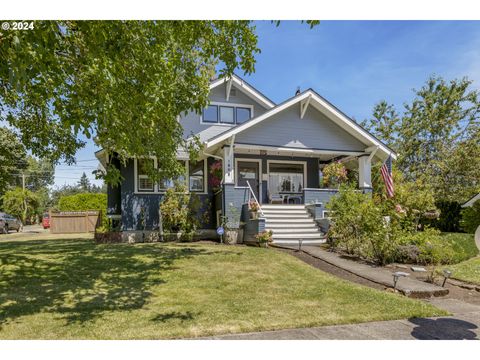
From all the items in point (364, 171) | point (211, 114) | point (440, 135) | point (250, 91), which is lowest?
point (364, 171)

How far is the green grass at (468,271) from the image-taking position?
22.9 feet

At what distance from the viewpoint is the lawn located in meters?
3.83

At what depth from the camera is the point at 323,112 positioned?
13.4m

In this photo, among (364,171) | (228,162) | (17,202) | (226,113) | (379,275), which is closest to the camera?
(379,275)

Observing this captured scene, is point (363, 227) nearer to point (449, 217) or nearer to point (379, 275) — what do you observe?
point (379, 275)

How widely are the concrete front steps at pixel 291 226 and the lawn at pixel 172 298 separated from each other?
3024 mm

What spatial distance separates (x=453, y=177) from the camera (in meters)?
22.5

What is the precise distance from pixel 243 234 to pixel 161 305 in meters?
7.28

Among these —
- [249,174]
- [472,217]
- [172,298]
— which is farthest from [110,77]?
[472,217]

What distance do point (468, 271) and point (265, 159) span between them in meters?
8.54

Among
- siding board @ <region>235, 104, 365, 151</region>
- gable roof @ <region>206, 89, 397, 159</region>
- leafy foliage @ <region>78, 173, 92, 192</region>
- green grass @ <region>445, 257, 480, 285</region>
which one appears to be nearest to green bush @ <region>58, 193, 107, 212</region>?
siding board @ <region>235, 104, 365, 151</region>

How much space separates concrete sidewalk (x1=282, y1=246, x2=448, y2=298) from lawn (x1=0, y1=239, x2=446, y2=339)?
2.02 feet
